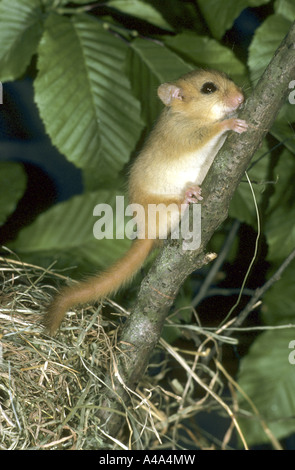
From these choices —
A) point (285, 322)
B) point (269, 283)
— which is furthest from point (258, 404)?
point (269, 283)

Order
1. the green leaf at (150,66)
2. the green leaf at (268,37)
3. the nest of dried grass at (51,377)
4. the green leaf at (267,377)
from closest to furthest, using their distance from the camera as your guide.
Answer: the nest of dried grass at (51,377) < the green leaf at (268,37) < the green leaf at (150,66) < the green leaf at (267,377)

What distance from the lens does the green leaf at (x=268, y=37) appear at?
147cm

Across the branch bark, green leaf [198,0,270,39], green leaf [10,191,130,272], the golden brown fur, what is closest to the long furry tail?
the golden brown fur

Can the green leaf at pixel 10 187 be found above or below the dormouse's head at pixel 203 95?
below

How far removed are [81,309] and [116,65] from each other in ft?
2.49

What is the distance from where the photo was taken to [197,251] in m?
1.19

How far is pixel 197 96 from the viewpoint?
60.7 inches

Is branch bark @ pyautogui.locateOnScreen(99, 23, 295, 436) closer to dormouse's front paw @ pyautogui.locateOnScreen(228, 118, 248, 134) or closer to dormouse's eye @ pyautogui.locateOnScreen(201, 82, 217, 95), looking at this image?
dormouse's front paw @ pyautogui.locateOnScreen(228, 118, 248, 134)

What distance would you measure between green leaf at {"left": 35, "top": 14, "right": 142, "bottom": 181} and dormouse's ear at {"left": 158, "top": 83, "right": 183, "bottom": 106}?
6.7 inches

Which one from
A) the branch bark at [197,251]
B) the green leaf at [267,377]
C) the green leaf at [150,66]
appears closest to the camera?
the branch bark at [197,251]

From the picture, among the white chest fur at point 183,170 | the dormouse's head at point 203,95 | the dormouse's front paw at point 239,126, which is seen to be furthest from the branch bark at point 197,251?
the dormouse's head at point 203,95

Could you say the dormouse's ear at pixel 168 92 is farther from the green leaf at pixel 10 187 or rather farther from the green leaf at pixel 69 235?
the green leaf at pixel 10 187

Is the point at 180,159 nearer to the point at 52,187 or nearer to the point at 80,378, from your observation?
the point at 80,378

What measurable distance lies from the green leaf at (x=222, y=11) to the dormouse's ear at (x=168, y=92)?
0.78ft
